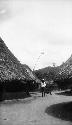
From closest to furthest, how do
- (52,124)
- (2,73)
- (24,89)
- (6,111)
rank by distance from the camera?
(52,124) → (6,111) → (2,73) → (24,89)

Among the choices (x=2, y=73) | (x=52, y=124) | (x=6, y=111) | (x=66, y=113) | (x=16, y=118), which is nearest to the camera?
(x=52, y=124)

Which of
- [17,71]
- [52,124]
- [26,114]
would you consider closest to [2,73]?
[17,71]

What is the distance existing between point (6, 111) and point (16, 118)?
2.02m

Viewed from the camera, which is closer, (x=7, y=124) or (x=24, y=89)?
(x=7, y=124)

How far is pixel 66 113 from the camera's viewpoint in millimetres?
11344

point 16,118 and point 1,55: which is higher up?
point 1,55

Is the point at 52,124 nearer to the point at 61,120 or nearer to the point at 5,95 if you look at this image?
the point at 61,120

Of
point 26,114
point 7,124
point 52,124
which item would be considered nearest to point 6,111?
point 26,114

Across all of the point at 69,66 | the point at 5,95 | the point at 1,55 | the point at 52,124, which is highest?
the point at 1,55

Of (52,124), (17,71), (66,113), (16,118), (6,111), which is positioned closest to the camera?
(52,124)

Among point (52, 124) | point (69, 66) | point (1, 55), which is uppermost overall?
point (1, 55)

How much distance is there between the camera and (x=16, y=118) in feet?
34.8

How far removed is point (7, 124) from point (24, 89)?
10402mm

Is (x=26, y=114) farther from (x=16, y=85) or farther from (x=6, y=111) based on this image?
(x=16, y=85)
